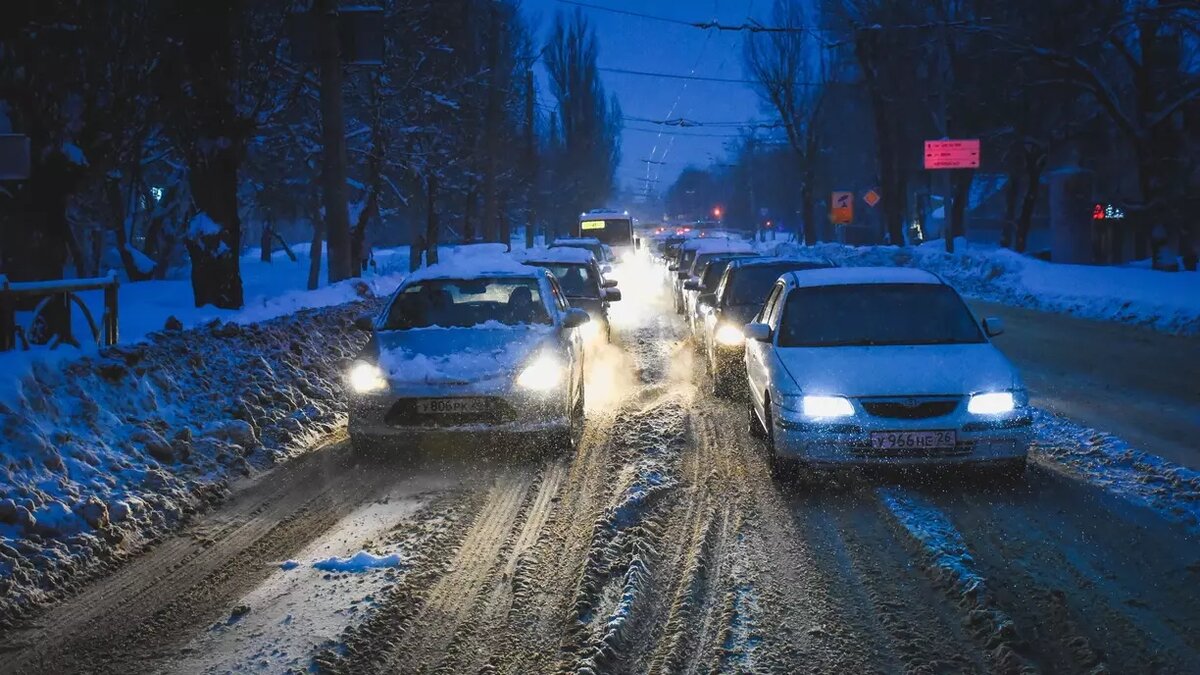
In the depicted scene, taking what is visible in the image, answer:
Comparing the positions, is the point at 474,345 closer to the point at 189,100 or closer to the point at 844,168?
the point at 189,100

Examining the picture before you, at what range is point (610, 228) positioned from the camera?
1576 inches

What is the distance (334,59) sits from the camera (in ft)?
58.7

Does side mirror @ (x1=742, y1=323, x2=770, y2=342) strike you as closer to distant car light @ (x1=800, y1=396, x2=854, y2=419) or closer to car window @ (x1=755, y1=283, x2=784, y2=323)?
car window @ (x1=755, y1=283, x2=784, y2=323)

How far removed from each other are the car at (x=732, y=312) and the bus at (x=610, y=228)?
82.1ft

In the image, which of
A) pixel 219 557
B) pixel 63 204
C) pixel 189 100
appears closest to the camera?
pixel 219 557

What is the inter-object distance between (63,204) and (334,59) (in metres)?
5.17

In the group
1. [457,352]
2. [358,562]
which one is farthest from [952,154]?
[358,562]

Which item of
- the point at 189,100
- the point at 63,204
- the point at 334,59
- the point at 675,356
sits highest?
the point at 334,59

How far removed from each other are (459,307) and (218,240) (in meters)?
5.79

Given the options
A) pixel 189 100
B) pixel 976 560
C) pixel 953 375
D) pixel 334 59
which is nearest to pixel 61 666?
pixel 976 560

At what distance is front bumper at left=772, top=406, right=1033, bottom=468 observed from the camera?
6676 mm

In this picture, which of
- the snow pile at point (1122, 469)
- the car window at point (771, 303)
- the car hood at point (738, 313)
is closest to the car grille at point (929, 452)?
the snow pile at point (1122, 469)

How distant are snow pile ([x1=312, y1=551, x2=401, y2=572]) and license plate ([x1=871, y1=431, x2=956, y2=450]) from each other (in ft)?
10.2

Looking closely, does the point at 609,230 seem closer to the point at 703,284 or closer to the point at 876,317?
the point at 703,284
